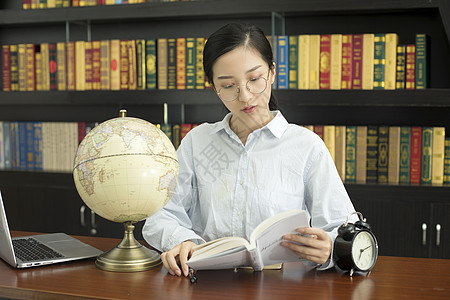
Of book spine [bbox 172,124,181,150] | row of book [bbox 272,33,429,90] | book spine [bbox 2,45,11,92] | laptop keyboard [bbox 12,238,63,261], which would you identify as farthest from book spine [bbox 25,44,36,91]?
laptop keyboard [bbox 12,238,63,261]

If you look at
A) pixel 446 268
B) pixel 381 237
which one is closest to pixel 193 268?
pixel 446 268

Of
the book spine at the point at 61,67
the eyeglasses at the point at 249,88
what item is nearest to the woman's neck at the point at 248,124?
the eyeglasses at the point at 249,88

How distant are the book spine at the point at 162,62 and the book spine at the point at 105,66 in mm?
271

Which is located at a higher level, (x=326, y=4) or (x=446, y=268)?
(x=326, y=4)

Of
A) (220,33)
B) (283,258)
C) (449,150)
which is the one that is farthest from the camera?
(449,150)

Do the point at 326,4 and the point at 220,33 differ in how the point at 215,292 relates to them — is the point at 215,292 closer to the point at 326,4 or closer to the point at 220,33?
the point at 220,33

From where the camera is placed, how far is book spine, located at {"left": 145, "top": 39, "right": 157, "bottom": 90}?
8.96 feet

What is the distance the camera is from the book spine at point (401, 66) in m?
2.46

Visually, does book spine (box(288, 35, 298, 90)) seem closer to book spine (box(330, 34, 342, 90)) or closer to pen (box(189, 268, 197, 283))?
book spine (box(330, 34, 342, 90))

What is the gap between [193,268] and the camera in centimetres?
128

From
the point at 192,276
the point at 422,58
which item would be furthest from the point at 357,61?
the point at 192,276

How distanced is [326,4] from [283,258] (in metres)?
1.53

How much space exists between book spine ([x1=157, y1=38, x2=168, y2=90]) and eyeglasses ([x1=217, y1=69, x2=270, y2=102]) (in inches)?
48.5

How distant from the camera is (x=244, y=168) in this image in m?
1.63
